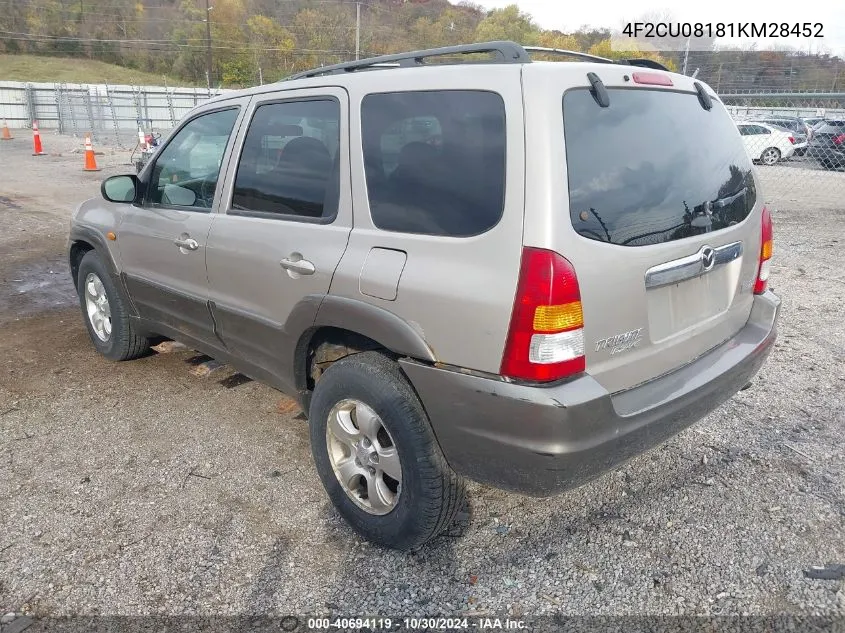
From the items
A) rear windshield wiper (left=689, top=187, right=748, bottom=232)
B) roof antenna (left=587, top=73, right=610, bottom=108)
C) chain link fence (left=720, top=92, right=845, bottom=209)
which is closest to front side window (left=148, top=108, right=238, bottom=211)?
roof antenna (left=587, top=73, right=610, bottom=108)

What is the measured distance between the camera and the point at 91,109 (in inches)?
1144

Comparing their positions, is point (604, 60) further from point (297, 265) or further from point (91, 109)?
point (91, 109)

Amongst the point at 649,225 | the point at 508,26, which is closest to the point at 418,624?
the point at 649,225

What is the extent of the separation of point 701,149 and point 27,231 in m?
9.31

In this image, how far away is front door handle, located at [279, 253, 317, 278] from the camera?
2.66 metres

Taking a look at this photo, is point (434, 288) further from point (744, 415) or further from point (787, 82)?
point (787, 82)

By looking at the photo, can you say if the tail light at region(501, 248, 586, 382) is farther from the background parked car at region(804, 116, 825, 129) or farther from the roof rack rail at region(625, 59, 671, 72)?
the background parked car at region(804, 116, 825, 129)

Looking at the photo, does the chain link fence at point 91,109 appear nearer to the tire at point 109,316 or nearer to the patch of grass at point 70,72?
the tire at point 109,316

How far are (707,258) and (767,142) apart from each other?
18134mm

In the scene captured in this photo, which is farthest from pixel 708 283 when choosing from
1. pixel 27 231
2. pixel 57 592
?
pixel 27 231

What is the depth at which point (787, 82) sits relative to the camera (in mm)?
16141

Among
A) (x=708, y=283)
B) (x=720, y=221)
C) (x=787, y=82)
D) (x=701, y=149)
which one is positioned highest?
(x=787, y=82)

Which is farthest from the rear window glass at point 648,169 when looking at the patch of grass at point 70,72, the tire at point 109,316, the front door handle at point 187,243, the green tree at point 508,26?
the patch of grass at point 70,72

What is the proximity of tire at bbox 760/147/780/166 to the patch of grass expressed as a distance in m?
67.0
